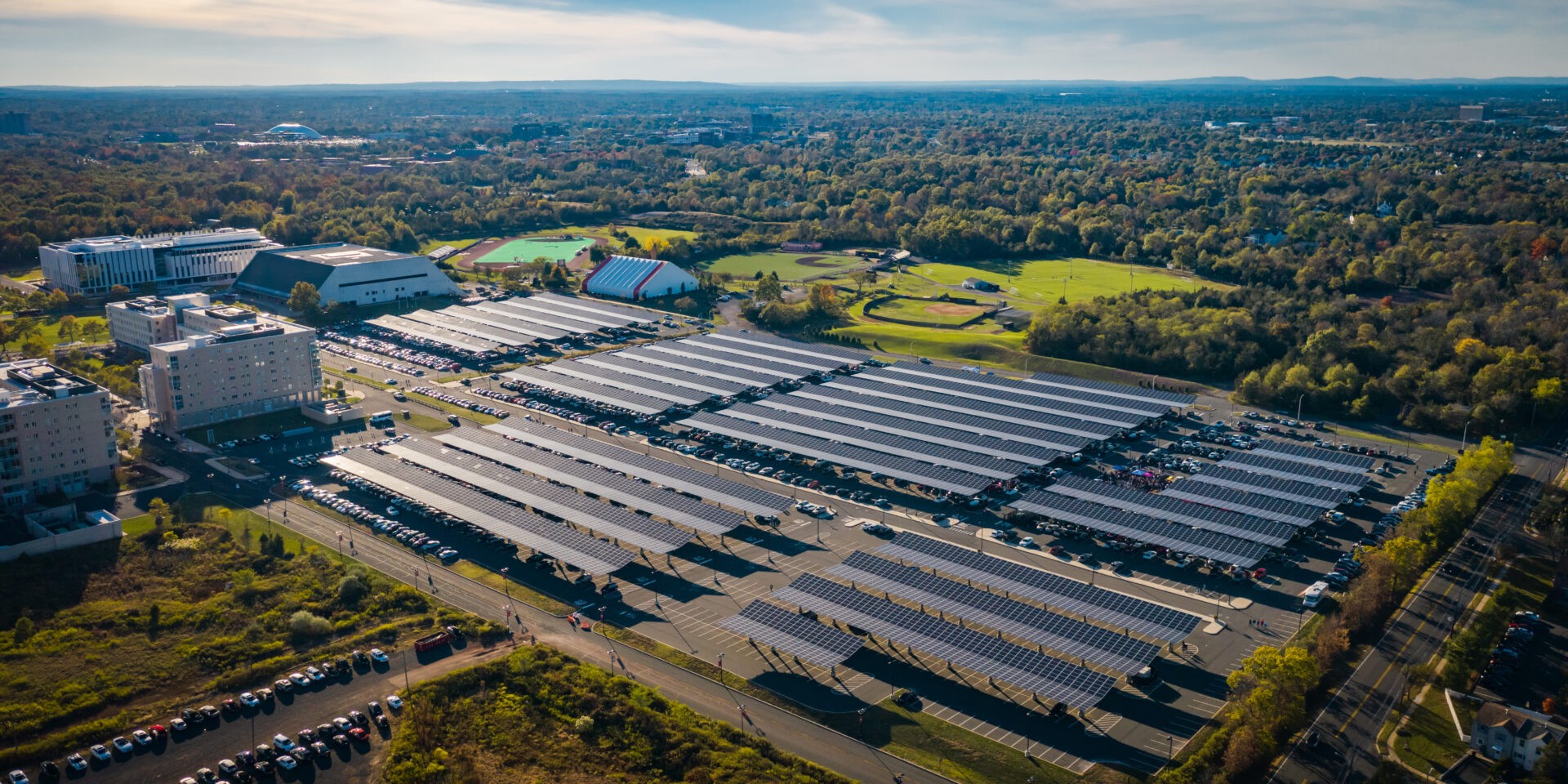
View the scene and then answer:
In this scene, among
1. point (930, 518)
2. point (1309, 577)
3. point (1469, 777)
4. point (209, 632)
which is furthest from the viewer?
point (930, 518)

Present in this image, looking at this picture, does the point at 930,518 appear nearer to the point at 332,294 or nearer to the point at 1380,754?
the point at 1380,754

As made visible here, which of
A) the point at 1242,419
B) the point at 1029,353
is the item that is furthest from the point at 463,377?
the point at 1242,419

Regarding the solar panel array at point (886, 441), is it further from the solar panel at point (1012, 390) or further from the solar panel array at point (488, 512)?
the solar panel array at point (488, 512)

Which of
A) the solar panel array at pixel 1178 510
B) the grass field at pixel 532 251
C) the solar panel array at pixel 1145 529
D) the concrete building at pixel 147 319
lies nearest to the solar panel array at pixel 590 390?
the solar panel array at pixel 1145 529

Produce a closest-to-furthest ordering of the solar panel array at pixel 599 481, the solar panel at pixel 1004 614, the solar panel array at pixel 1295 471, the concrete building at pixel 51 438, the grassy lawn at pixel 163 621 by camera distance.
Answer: the grassy lawn at pixel 163 621
the solar panel at pixel 1004 614
the solar panel array at pixel 599 481
the solar panel array at pixel 1295 471
the concrete building at pixel 51 438

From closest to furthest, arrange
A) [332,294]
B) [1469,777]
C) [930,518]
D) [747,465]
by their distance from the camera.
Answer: [1469,777]
[930,518]
[747,465]
[332,294]

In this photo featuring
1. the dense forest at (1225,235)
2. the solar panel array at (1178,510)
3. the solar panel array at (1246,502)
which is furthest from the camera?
the dense forest at (1225,235)

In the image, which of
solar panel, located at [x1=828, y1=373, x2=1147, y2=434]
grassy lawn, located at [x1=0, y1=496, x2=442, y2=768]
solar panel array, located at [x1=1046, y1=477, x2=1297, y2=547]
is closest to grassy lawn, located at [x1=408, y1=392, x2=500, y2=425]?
grassy lawn, located at [x1=0, y1=496, x2=442, y2=768]

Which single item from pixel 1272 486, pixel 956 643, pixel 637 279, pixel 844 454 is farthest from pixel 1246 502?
pixel 637 279
